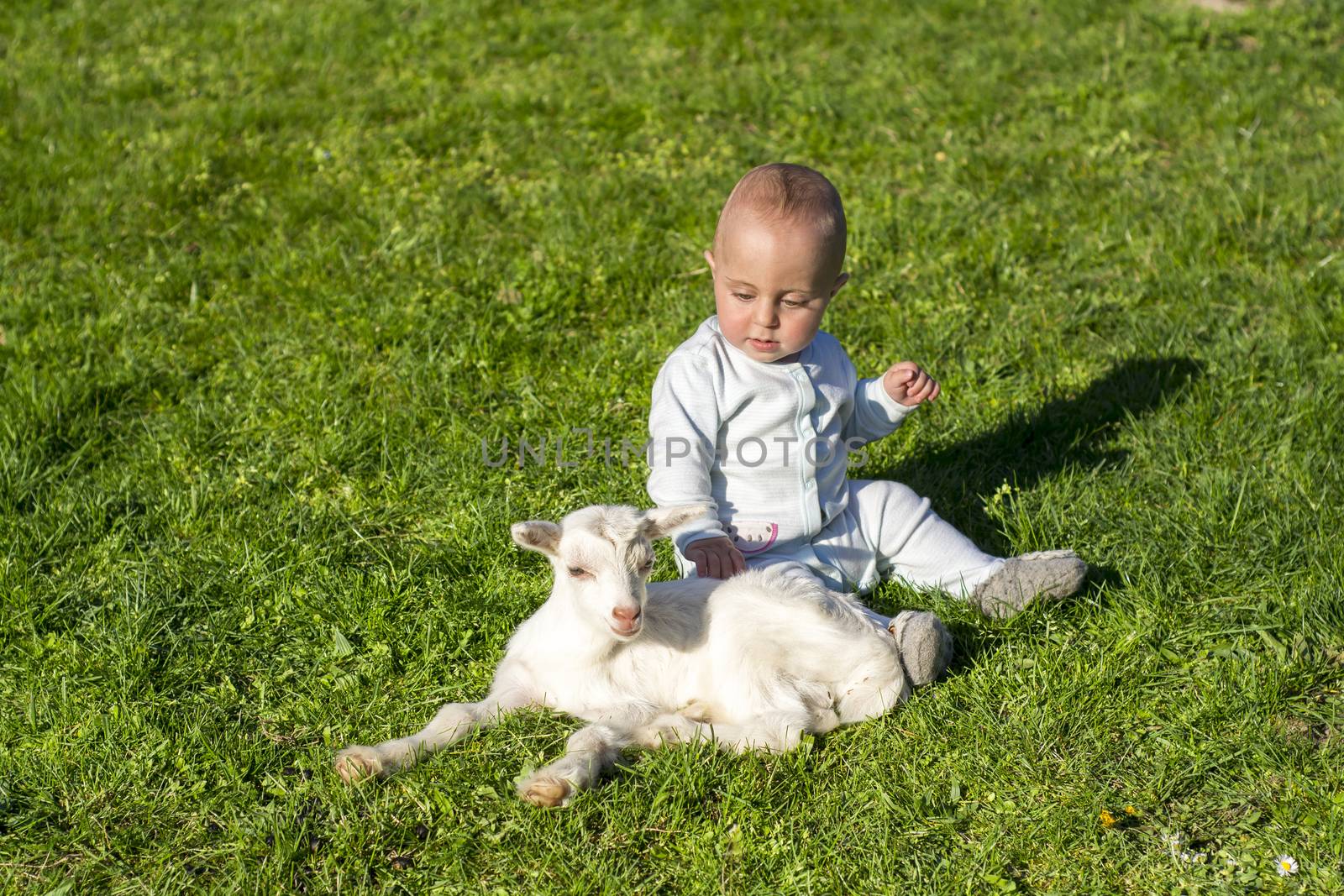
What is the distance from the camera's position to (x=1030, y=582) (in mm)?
3855

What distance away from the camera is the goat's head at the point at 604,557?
10.6 feet

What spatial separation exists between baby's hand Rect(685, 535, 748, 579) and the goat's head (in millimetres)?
315

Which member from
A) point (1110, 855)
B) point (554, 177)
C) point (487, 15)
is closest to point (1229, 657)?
point (1110, 855)

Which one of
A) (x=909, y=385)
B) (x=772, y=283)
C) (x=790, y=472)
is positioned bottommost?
(x=790, y=472)

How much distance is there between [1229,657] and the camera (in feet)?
12.2

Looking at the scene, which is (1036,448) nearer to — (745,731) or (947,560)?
(947,560)

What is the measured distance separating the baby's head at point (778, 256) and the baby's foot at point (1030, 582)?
3.27 ft

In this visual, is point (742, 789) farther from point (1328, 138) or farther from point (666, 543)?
point (1328, 138)

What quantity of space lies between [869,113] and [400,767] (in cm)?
533

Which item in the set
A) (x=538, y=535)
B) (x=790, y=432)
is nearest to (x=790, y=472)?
(x=790, y=432)

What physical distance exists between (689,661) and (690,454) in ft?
2.27

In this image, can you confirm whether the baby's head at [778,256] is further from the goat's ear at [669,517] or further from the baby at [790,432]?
the goat's ear at [669,517]

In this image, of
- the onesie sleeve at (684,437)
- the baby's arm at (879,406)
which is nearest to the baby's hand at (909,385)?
the baby's arm at (879,406)

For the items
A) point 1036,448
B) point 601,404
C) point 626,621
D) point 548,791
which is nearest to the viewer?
point 548,791
